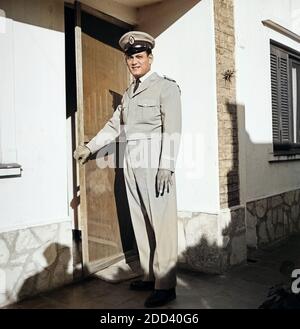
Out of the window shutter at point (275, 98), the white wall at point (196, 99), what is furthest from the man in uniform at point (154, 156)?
the window shutter at point (275, 98)

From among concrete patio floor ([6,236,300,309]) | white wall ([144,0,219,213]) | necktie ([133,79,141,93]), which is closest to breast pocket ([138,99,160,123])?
necktie ([133,79,141,93])

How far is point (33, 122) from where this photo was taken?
10.1 ft

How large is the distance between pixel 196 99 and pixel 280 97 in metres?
1.93

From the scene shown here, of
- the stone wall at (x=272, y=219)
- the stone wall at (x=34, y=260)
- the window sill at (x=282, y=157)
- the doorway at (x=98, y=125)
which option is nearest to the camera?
the stone wall at (x=34, y=260)

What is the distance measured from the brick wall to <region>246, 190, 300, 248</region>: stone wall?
58 centimetres

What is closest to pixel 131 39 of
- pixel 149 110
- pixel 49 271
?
pixel 149 110

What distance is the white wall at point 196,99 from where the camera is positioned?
3684 millimetres

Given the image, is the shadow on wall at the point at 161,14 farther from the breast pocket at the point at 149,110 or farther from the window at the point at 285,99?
the window at the point at 285,99

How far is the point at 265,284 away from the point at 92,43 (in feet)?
10.2

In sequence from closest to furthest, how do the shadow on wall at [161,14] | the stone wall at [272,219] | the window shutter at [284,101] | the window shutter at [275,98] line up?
the shadow on wall at [161,14] < the stone wall at [272,219] < the window shutter at [275,98] < the window shutter at [284,101]

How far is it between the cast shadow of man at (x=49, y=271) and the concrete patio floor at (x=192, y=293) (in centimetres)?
7

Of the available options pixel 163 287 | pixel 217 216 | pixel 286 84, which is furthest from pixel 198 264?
pixel 286 84

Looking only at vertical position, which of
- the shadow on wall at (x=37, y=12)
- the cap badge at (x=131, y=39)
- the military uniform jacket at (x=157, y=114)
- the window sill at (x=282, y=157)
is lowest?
the window sill at (x=282, y=157)
